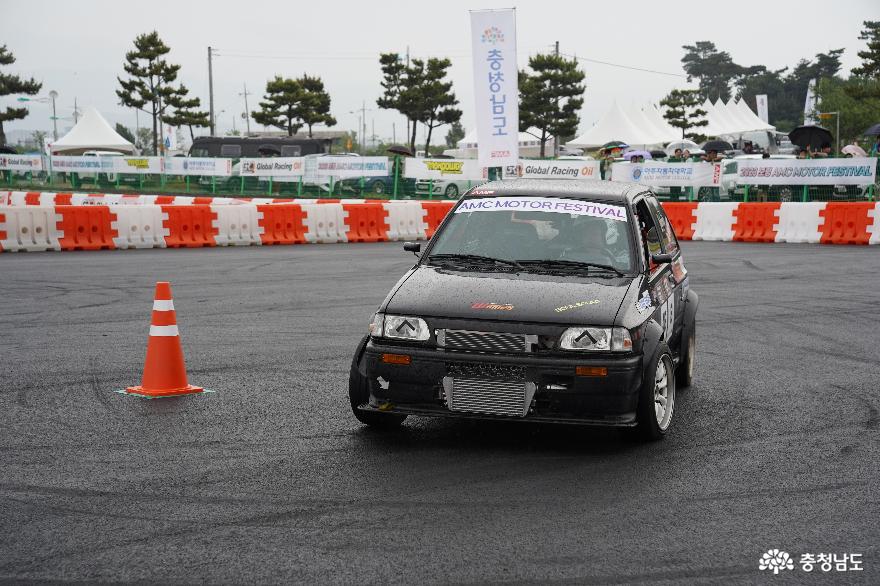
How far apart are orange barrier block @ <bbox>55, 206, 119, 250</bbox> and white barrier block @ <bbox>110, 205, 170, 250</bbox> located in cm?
11

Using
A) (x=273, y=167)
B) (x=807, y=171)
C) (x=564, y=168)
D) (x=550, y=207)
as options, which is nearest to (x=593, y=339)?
(x=550, y=207)

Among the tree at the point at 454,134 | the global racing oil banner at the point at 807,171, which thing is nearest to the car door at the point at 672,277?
the global racing oil banner at the point at 807,171

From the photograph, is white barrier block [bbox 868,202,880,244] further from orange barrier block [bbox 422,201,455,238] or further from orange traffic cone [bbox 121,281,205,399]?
orange traffic cone [bbox 121,281,205,399]

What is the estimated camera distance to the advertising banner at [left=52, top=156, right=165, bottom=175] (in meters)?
41.9

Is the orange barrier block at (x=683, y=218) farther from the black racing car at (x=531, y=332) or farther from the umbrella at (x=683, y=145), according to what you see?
the umbrella at (x=683, y=145)

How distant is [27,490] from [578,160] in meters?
28.4

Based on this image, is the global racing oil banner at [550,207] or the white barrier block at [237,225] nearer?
the global racing oil banner at [550,207]

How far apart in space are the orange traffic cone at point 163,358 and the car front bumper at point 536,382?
2.26 m

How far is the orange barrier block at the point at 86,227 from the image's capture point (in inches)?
785

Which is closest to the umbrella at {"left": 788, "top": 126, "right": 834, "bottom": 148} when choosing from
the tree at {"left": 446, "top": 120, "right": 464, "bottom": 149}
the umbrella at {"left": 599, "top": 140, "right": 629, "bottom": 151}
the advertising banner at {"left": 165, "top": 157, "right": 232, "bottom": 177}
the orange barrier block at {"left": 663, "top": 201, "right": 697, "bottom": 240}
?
the orange barrier block at {"left": 663, "top": 201, "right": 697, "bottom": 240}

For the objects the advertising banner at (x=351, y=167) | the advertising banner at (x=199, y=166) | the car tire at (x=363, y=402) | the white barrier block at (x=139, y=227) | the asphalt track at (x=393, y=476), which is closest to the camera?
the asphalt track at (x=393, y=476)

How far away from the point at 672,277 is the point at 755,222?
15797 millimetres

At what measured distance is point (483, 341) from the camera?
599 cm

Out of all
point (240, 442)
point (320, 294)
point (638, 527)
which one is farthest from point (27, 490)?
point (320, 294)
